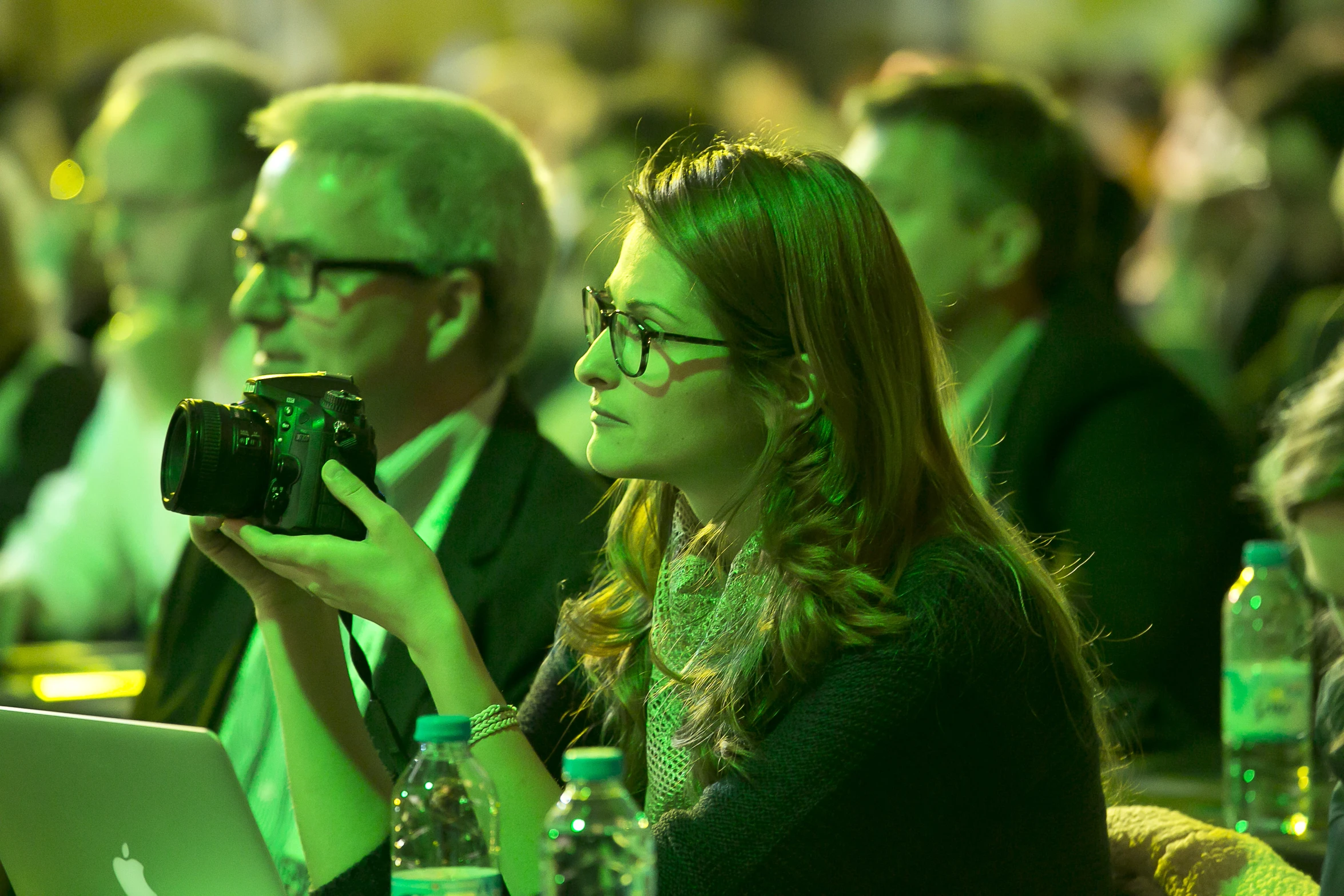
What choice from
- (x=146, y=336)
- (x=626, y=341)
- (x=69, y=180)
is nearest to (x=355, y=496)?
(x=626, y=341)

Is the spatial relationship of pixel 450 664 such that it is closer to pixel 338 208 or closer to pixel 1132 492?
pixel 338 208

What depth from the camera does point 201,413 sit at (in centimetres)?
154

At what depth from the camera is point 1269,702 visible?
2.09m

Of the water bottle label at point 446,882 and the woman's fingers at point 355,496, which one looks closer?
the water bottle label at point 446,882

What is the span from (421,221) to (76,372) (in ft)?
6.71

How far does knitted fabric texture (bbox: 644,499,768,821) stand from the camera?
1.56 m

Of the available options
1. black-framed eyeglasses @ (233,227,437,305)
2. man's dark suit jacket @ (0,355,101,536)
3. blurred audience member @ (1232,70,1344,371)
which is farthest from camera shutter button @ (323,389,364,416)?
blurred audience member @ (1232,70,1344,371)

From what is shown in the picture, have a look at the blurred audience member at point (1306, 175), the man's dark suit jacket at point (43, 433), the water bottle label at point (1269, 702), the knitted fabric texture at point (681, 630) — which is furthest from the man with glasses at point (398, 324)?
the blurred audience member at point (1306, 175)

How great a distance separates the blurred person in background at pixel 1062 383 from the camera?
2.87 m

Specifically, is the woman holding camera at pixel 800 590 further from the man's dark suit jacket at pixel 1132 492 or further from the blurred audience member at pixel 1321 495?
the man's dark suit jacket at pixel 1132 492

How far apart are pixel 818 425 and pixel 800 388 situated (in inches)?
1.6

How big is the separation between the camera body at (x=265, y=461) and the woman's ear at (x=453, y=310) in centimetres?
70

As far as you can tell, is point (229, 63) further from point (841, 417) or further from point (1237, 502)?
point (841, 417)

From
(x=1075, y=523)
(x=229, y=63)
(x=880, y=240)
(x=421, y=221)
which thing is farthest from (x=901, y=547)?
(x=229, y=63)
